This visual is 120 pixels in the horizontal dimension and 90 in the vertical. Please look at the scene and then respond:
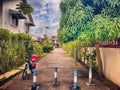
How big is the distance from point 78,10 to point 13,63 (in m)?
7.40

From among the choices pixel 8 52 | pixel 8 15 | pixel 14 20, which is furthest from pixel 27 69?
pixel 14 20

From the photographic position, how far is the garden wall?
9616mm

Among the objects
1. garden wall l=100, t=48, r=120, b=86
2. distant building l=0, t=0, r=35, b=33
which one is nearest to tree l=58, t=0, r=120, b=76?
garden wall l=100, t=48, r=120, b=86

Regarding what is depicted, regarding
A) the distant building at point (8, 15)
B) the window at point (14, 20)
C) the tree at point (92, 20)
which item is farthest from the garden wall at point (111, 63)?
the window at point (14, 20)

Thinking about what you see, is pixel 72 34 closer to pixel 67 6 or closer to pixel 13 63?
pixel 67 6

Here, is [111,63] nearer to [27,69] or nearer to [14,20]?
[27,69]

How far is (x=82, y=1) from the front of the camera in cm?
1001

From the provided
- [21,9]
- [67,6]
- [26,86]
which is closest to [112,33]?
[67,6]

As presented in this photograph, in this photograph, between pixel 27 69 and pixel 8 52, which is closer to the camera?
pixel 27 69

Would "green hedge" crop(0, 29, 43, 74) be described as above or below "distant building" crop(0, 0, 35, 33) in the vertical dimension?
below

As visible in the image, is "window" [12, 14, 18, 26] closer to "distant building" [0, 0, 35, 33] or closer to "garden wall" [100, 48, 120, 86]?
"distant building" [0, 0, 35, 33]

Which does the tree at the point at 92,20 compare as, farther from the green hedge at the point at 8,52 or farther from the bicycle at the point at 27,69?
the green hedge at the point at 8,52

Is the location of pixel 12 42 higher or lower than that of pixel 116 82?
higher

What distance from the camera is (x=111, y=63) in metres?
10.7
